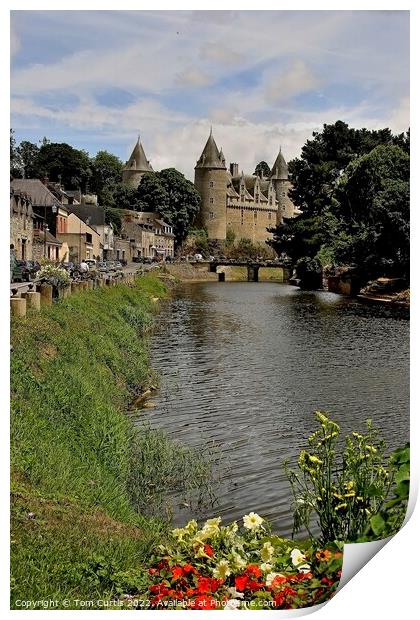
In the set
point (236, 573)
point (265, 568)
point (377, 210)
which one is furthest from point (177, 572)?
point (377, 210)

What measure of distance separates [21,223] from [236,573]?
3126mm

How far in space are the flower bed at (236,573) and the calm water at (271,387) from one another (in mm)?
1091

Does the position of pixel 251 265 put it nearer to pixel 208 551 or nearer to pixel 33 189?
pixel 33 189

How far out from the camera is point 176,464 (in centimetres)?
594

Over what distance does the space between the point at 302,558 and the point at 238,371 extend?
245 inches

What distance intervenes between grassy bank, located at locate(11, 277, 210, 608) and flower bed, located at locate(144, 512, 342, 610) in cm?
17

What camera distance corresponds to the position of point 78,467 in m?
A: 4.86

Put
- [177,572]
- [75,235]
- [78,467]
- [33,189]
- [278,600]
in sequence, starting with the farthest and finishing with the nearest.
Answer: [75,235]
[33,189]
[78,467]
[177,572]
[278,600]

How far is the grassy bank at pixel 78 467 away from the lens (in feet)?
11.6

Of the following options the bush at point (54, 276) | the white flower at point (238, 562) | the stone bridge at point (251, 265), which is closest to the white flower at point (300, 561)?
the white flower at point (238, 562)

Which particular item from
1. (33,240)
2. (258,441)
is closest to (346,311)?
(258,441)

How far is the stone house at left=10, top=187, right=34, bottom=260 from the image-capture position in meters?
5.31

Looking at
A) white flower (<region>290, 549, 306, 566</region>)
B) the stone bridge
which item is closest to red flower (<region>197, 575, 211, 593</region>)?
white flower (<region>290, 549, 306, 566</region>)

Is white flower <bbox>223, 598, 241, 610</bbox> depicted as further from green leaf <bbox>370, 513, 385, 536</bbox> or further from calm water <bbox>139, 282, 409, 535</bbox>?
calm water <bbox>139, 282, 409, 535</bbox>
